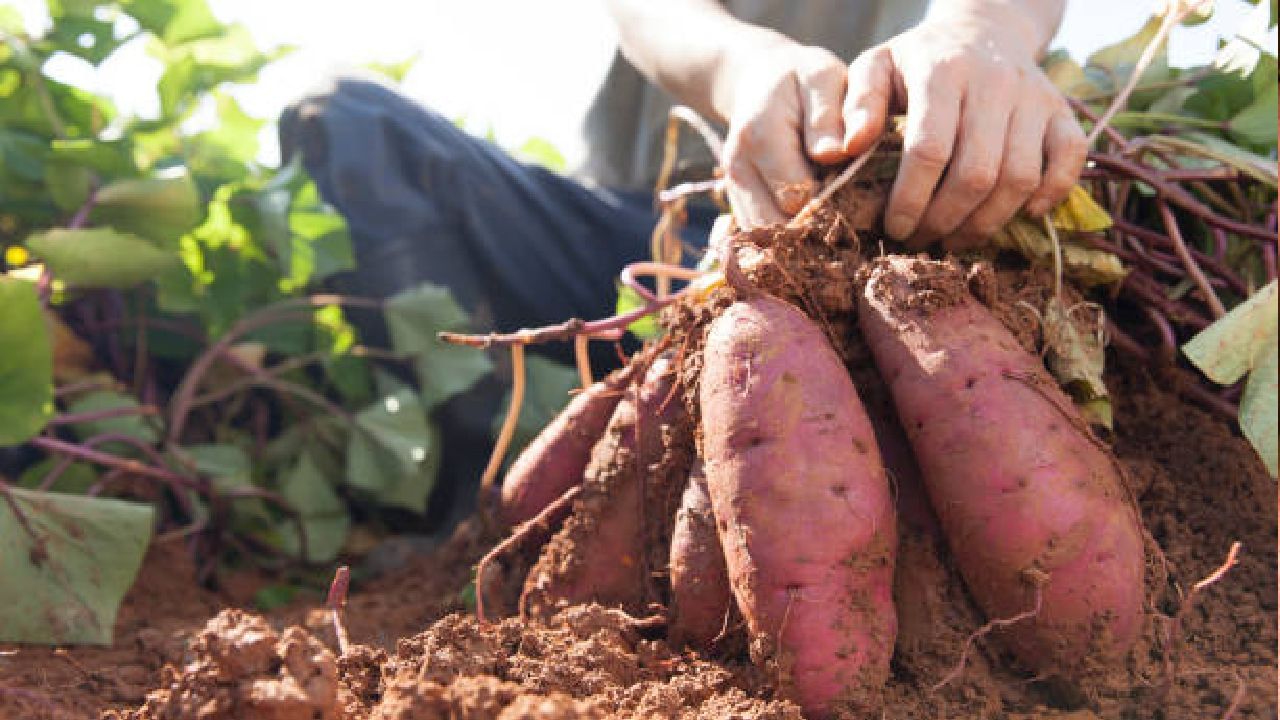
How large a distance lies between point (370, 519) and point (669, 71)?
1.21 m

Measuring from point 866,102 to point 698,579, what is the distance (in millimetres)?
583

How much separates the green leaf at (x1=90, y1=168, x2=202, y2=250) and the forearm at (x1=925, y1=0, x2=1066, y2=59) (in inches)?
52.9

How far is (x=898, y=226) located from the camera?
3.95 ft

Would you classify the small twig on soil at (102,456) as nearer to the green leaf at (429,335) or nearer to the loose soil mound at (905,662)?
the loose soil mound at (905,662)

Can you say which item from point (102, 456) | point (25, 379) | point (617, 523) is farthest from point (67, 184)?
point (617, 523)

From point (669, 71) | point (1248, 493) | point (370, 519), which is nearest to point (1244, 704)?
point (1248, 493)

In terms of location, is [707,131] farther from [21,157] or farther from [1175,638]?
[21,157]

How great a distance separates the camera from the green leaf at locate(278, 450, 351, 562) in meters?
2.06

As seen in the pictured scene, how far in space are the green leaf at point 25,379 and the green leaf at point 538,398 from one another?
927mm

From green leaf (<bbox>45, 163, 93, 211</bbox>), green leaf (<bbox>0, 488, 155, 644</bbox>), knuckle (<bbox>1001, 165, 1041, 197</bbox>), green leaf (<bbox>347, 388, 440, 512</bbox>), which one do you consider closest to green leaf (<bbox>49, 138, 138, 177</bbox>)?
green leaf (<bbox>45, 163, 93, 211</bbox>)

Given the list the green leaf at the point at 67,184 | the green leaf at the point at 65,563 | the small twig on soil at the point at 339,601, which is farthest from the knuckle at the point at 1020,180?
the green leaf at the point at 67,184

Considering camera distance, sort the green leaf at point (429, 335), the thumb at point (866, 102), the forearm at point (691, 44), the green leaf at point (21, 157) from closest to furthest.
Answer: the thumb at point (866, 102)
the forearm at point (691, 44)
the green leaf at point (21, 157)
the green leaf at point (429, 335)

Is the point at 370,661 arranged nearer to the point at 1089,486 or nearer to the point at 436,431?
the point at 1089,486

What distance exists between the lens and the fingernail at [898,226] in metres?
1.19
